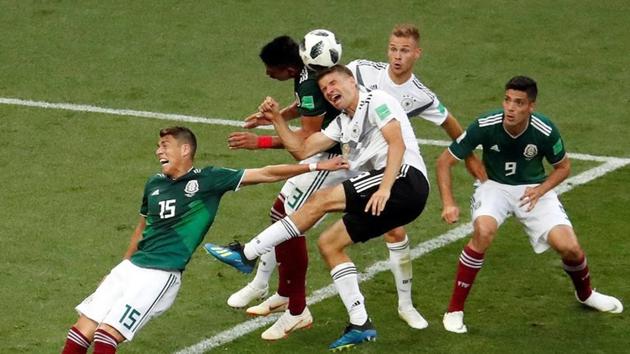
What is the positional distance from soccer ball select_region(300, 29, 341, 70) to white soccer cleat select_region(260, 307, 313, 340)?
5.98ft

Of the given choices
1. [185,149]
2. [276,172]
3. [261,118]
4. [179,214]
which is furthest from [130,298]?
[261,118]

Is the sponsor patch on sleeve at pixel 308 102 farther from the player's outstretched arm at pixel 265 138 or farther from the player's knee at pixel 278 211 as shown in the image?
the player's knee at pixel 278 211

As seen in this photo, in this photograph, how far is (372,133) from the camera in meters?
10.5

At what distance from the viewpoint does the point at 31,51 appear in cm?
1867

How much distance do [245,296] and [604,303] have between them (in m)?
2.74

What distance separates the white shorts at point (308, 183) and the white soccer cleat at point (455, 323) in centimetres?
128

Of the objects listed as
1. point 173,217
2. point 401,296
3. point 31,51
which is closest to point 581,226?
point 401,296

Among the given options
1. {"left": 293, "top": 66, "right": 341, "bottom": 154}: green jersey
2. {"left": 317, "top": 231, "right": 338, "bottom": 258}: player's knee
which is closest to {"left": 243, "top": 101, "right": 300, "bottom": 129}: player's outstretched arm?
{"left": 293, "top": 66, "right": 341, "bottom": 154}: green jersey

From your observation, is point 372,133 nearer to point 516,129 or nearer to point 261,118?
point 261,118

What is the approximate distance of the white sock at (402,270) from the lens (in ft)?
36.3

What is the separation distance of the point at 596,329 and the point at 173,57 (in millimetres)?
8924

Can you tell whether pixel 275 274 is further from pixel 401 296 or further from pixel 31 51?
pixel 31 51

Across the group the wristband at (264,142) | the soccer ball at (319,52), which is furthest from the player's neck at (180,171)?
the soccer ball at (319,52)

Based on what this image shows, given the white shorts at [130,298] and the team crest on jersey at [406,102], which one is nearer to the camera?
the white shorts at [130,298]
